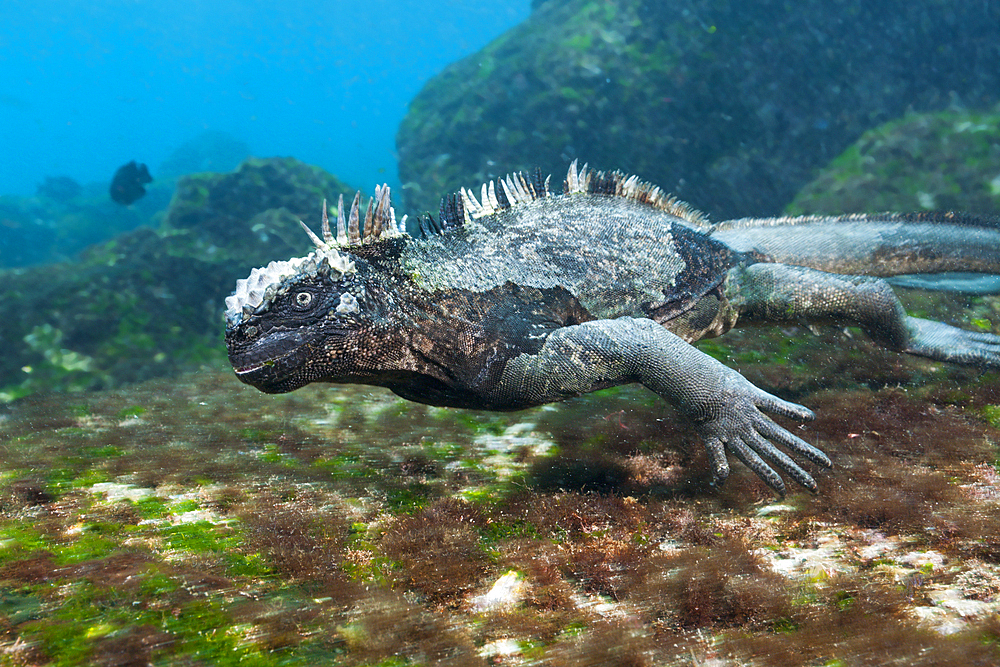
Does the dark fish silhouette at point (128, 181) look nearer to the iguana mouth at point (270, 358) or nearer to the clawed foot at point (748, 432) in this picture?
the iguana mouth at point (270, 358)

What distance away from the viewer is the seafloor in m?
1.91

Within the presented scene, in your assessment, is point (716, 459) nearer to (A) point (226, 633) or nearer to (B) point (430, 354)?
(B) point (430, 354)

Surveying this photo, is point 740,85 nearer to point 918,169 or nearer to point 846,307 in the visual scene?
point 918,169

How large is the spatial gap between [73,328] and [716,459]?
34.3 feet

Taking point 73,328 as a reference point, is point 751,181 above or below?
above

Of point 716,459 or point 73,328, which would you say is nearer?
point 716,459

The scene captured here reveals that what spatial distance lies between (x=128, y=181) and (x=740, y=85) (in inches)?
591

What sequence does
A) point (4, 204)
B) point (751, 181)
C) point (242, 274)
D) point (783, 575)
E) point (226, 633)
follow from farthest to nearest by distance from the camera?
1. point (4, 204)
2. point (751, 181)
3. point (242, 274)
4. point (783, 575)
5. point (226, 633)

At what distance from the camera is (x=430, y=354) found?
10.5 feet

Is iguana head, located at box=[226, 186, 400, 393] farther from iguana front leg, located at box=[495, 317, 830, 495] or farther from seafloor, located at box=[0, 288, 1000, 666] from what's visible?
iguana front leg, located at box=[495, 317, 830, 495]

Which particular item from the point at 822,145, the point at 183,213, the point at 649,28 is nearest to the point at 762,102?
the point at 822,145

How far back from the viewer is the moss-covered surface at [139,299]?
891cm

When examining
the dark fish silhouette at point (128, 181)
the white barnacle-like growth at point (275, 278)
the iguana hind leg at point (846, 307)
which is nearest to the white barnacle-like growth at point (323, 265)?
the white barnacle-like growth at point (275, 278)

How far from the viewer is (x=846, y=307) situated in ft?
13.0
